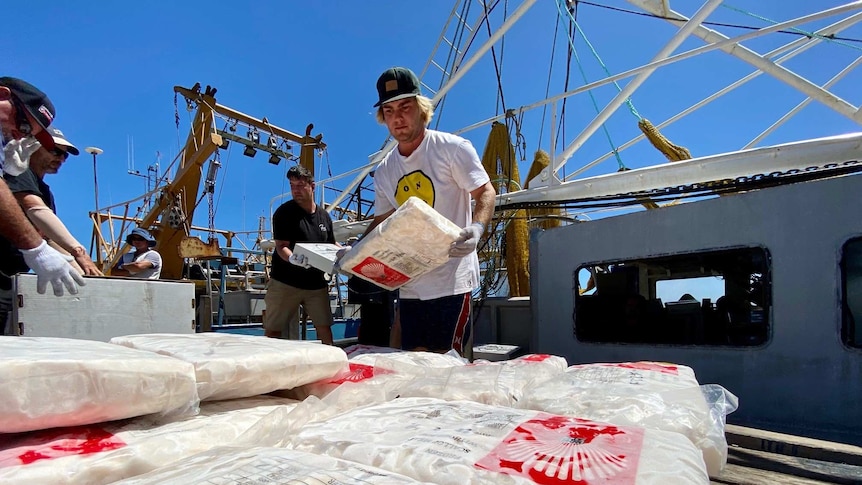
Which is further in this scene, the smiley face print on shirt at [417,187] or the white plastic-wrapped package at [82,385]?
the smiley face print on shirt at [417,187]

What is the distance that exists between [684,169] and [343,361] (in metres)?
3.28

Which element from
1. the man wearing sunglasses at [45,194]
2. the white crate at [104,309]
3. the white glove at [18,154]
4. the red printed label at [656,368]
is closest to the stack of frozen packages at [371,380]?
the red printed label at [656,368]

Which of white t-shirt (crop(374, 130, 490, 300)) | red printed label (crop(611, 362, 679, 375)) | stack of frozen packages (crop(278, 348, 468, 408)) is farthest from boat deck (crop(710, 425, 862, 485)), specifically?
white t-shirt (crop(374, 130, 490, 300))

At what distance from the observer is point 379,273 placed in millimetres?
1910

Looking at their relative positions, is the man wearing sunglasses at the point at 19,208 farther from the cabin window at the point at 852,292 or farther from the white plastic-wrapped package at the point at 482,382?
the cabin window at the point at 852,292

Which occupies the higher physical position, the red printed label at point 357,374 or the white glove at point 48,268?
the white glove at point 48,268

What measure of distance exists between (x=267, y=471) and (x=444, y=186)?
1611mm

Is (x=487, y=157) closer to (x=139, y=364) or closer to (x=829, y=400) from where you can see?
(x=829, y=400)

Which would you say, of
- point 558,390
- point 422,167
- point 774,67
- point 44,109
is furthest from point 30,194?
point 774,67

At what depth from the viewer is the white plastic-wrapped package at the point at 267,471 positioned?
2.17ft

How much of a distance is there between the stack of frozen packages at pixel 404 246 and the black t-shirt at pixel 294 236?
56.1 inches

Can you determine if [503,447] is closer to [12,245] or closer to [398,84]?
[398,84]

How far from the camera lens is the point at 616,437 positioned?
0.81 meters

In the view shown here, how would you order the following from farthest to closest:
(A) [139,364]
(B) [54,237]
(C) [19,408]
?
(B) [54,237] < (A) [139,364] < (C) [19,408]
